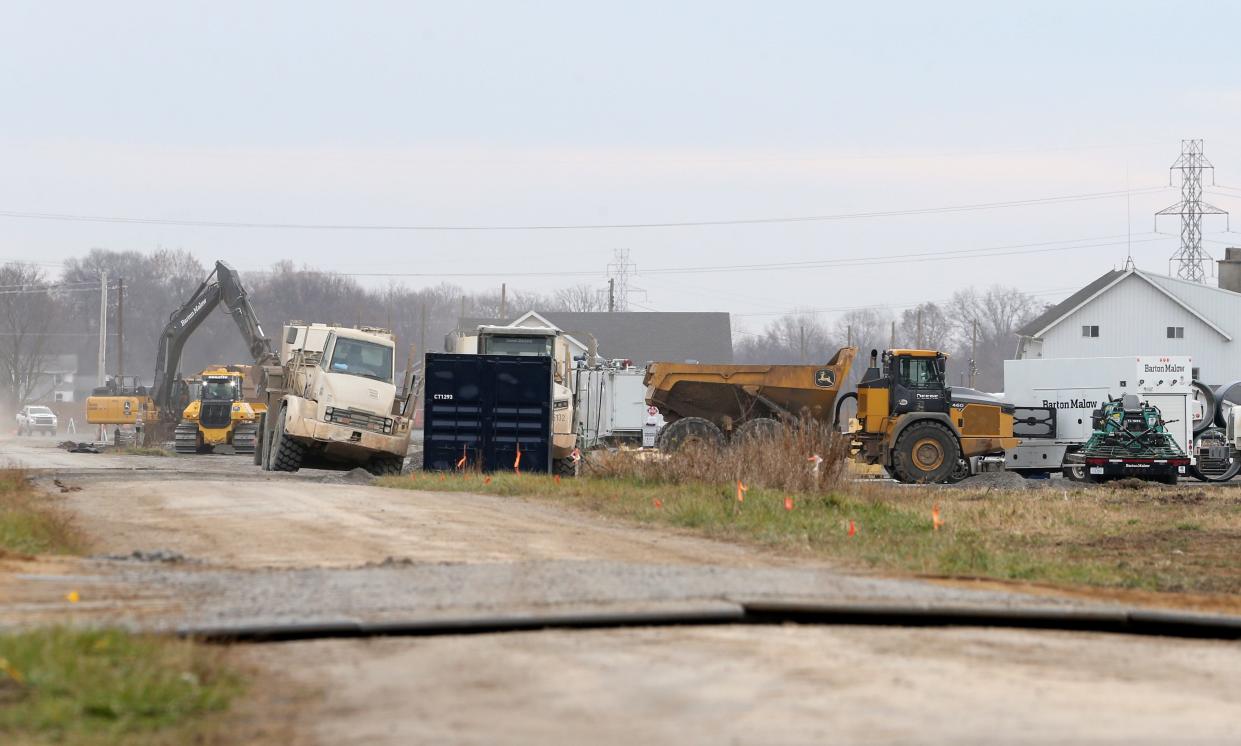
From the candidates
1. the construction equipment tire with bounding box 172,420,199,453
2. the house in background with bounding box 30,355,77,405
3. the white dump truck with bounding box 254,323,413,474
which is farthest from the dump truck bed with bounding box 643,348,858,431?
the house in background with bounding box 30,355,77,405

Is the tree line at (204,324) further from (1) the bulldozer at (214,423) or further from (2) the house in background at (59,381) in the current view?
(1) the bulldozer at (214,423)

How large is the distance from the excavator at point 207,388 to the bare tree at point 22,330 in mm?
60858

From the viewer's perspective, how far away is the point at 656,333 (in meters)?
86.6

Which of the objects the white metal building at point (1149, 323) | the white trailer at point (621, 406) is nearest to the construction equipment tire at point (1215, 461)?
the white trailer at point (621, 406)

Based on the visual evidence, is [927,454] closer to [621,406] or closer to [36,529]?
[621,406]

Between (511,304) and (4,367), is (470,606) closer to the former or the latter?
(4,367)

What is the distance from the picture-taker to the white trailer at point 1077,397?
34.8 metres

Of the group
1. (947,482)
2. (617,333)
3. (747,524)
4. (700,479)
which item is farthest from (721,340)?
(747,524)

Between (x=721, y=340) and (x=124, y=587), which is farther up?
(x=721, y=340)

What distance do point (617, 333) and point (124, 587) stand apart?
76.1 meters

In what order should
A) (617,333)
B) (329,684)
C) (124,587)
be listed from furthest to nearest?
(617,333) → (124,587) → (329,684)

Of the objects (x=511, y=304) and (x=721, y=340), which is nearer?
(x=721, y=340)

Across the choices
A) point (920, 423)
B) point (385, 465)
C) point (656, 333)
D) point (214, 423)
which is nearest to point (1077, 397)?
point (920, 423)

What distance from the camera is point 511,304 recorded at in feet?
469
